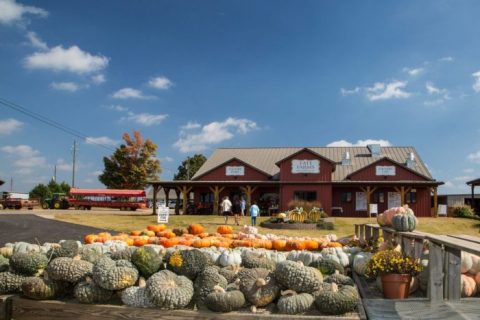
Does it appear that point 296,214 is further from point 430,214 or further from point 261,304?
point 261,304

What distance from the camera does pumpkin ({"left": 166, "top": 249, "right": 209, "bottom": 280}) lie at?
5.62 metres

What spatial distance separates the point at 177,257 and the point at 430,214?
30687 mm

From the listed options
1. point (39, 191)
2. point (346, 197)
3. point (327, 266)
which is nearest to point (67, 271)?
point (327, 266)

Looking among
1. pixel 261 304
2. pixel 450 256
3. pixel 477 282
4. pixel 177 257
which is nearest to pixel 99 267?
pixel 177 257

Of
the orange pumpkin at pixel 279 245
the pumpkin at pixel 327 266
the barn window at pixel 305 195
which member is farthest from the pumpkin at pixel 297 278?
the barn window at pixel 305 195

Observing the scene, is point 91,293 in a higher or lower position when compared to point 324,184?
lower

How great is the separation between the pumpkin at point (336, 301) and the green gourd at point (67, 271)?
278cm

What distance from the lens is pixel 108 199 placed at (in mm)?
46250

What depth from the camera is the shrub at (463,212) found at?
31.3 metres

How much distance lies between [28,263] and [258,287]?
2.98 meters

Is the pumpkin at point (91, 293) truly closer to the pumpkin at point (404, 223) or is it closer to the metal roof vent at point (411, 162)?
the pumpkin at point (404, 223)

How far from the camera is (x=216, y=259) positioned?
6781 mm

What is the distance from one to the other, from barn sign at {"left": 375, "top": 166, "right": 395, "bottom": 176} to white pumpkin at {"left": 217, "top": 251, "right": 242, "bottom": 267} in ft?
93.9

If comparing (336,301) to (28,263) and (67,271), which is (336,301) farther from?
(28,263)
